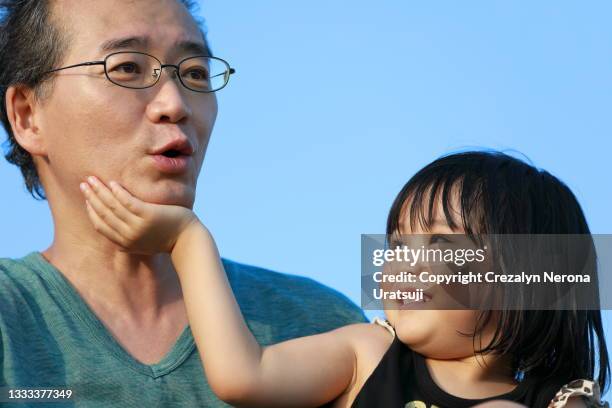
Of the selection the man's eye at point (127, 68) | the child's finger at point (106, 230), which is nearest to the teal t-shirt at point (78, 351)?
the child's finger at point (106, 230)

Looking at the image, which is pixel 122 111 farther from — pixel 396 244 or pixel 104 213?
pixel 396 244

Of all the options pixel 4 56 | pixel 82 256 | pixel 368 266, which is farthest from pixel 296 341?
pixel 4 56

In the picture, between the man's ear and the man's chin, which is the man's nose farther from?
the man's ear

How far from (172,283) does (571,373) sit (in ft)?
4.83

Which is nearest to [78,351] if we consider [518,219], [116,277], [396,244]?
[116,277]

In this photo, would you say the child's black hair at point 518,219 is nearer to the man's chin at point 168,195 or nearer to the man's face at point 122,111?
the man's chin at point 168,195

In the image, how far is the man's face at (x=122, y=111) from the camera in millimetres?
3686

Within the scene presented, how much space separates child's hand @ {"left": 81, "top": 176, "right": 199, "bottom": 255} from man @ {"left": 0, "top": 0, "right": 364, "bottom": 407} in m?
0.21

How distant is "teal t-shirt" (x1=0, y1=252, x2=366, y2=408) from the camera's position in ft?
11.3

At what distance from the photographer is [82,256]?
3.85 metres

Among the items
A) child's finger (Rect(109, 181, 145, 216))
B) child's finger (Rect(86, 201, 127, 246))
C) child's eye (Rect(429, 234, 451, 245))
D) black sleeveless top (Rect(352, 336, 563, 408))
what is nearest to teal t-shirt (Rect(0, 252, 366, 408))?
child's finger (Rect(86, 201, 127, 246))

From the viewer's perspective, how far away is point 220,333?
10.1ft

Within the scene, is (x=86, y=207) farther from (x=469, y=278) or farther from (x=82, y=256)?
(x=469, y=278)

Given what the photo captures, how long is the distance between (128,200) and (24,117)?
2.88 feet
